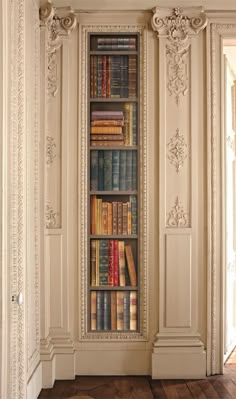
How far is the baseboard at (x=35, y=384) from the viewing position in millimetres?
3420

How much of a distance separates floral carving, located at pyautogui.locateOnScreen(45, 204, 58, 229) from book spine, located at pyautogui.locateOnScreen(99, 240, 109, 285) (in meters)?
0.36

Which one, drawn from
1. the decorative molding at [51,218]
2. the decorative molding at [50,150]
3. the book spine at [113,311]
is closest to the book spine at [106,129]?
the decorative molding at [50,150]

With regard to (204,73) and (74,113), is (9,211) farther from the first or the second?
(204,73)

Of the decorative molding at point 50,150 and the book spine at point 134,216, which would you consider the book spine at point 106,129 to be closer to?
the decorative molding at point 50,150

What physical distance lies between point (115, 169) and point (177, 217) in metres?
0.57

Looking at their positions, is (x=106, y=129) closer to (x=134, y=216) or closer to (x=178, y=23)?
(x=134, y=216)

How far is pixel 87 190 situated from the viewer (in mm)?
4141

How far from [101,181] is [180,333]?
4.05ft

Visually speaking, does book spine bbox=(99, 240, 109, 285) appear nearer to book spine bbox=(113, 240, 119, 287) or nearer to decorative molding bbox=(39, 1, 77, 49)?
book spine bbox=(113, 240, 119, 287)

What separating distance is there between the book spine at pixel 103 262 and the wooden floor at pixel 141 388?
27.4 inches

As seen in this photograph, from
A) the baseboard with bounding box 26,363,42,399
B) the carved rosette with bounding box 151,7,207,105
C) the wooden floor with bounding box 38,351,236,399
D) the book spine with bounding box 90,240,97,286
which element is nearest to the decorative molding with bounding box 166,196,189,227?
the book spine with bounding box 90,240,97,286

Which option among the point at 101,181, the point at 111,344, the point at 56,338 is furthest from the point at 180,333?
the point at 101,181

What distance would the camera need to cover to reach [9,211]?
9.10ft

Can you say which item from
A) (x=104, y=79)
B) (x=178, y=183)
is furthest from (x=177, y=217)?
(x=104, y=79)
